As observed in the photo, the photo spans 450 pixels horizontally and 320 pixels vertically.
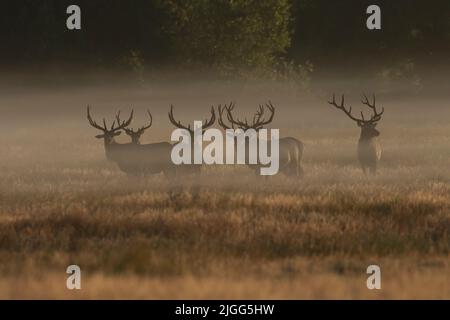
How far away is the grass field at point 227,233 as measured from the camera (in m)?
10.7

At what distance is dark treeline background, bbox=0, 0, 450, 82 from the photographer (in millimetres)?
40625

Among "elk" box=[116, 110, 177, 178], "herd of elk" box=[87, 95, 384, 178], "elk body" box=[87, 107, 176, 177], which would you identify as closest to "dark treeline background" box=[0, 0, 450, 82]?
"herd of elk" box=[87, 95, 384, 178]

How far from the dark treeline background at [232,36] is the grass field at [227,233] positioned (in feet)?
50.6

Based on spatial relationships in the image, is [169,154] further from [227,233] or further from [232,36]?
[232,36]

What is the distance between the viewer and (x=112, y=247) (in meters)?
13.2

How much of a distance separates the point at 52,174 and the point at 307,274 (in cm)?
1486

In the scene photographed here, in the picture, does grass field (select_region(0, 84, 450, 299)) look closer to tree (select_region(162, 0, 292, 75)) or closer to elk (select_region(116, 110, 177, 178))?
elk (select_region(116, 110, 177, 178))

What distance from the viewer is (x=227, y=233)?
1407cm

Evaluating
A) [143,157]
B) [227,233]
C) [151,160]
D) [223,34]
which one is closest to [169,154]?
[151,160]

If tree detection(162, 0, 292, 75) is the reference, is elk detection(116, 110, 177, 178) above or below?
below

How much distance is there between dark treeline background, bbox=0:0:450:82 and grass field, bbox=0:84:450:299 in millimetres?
15409

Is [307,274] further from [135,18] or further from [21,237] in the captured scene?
[135,18]

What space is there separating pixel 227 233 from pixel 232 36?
2713cm

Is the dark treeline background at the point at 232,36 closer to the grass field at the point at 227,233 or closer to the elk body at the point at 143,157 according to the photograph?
the grass field at the point at 227,233
